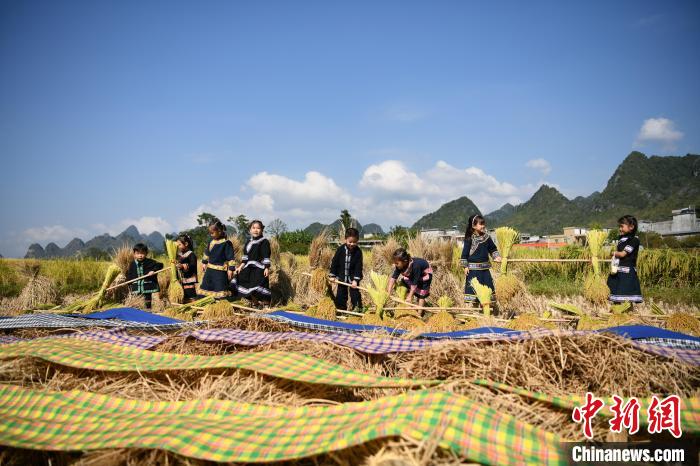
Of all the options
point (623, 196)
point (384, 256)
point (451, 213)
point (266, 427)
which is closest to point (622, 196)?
point (623, 196)

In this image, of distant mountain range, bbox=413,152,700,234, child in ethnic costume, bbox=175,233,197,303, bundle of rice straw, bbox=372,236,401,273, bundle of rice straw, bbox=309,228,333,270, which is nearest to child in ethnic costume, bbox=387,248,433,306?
bundle of rice straw, bbox=309,228,333,270

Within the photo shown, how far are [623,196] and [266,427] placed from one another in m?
94.1

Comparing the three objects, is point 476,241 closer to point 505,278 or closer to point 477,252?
point 477,252

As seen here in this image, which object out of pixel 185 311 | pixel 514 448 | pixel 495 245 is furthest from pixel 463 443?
pixel 495 245

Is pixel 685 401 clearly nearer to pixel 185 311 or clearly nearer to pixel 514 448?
pixel 514 448

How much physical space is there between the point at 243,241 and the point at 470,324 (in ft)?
19.5

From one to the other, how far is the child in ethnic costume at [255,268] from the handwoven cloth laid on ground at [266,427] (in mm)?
4438

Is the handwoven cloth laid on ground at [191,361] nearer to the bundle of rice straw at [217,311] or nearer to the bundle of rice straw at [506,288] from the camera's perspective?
the bundle of rice straw at [217,311]

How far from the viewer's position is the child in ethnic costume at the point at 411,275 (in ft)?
18.9

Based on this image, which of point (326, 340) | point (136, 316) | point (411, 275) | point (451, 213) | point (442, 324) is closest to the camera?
point (326, 340)

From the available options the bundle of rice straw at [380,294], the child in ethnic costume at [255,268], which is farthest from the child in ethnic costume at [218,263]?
the bundle of rice straw at [380,294]

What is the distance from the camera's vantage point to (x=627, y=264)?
557 cm

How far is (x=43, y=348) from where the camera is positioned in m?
2.82

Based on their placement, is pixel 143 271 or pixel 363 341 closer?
pixel 363 341
